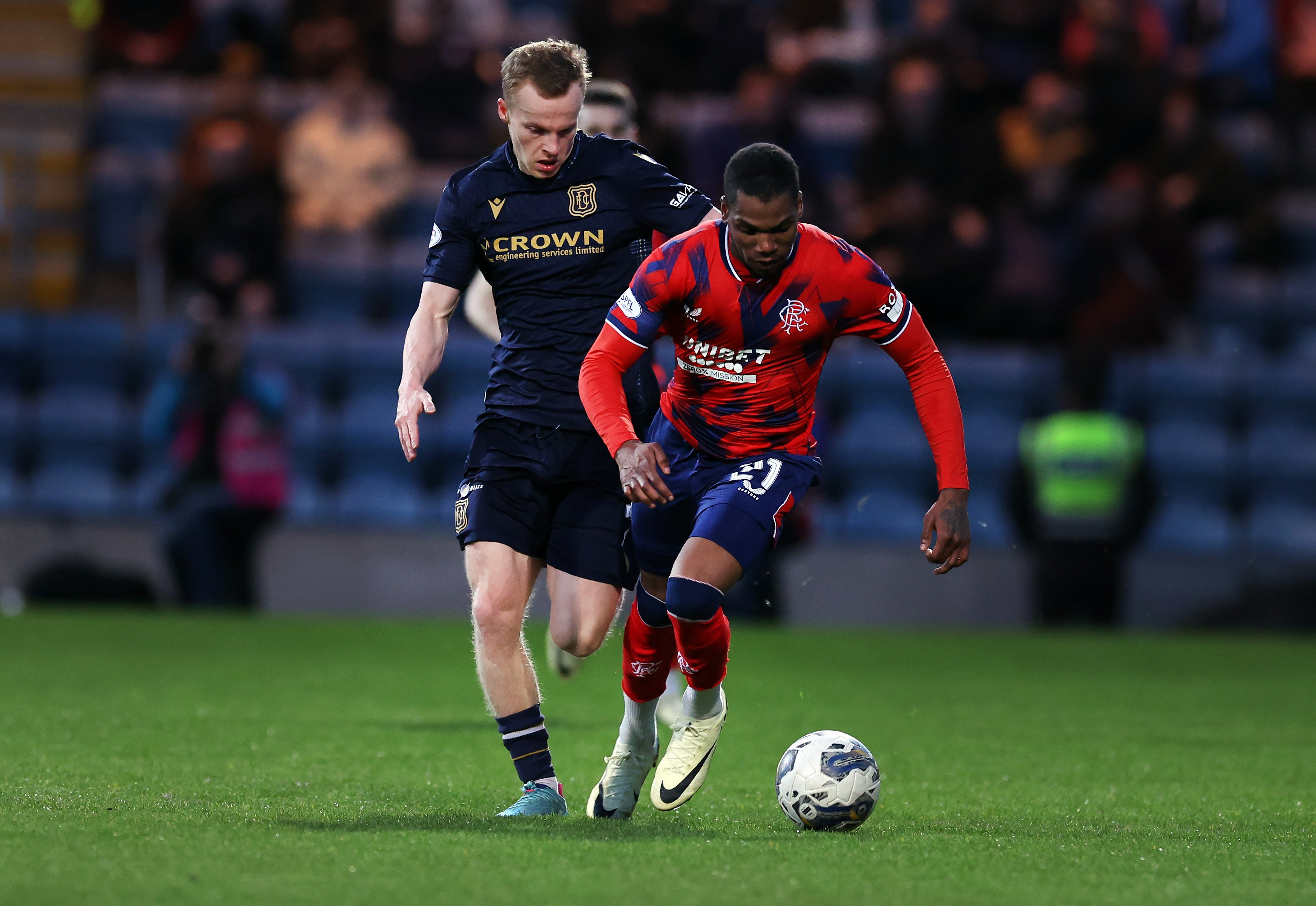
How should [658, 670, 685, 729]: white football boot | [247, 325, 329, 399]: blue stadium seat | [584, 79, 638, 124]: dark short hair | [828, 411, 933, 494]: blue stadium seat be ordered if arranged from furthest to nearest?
[247, 325, 329, 399]: blue stadium seat, [828, 411, 933, 494]: blue stadium seat, [658, 670, 685, 729]: white football boot, [584, 79, 638, 124]: dark short hair

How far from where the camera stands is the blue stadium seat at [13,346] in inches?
556

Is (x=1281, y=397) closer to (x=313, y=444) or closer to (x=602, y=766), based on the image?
(x=313, y=444)

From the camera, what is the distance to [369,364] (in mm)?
14117

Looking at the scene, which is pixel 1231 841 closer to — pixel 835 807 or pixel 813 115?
pixel 835 807

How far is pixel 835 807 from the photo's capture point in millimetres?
5273

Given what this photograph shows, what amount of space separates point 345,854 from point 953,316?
10154 mm

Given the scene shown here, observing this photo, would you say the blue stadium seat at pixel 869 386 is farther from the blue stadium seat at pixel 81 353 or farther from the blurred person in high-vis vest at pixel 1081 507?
the blue stadium seat at pixel 81 353

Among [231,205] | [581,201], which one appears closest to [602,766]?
[581,201]

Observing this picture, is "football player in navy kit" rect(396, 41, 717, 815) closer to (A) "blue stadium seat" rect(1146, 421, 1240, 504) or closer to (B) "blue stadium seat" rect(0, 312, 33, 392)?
(A) "blue stadium seat" rect(1146, 421, 1240, 504)

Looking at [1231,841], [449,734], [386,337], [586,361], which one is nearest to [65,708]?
[449,734]

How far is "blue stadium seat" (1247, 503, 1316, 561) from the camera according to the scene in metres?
13.4

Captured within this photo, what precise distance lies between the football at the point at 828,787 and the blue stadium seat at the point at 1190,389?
913cm

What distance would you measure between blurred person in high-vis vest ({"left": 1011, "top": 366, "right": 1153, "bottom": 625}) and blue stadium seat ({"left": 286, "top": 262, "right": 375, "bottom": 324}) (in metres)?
5.67

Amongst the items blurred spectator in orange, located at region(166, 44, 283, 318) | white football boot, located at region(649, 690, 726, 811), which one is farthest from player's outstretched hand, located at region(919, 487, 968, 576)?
blurred spectator in orange, located at region(166, 44, 283, 318)
